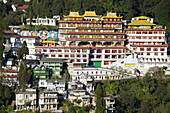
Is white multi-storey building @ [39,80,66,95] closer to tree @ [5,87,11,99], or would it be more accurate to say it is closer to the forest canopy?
tree @ [5,87,11,99]

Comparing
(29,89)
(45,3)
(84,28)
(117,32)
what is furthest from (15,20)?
(29,89)

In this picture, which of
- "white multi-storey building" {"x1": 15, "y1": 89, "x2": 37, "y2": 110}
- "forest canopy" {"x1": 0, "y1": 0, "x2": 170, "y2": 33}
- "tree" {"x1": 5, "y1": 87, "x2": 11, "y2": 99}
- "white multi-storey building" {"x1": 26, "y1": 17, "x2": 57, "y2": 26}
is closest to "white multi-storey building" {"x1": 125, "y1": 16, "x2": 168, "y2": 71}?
"forest canopy" {"x1": 0, "y1": 0, "x2": 170, "y2": 33}

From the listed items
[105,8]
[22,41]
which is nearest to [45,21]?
[22,41]

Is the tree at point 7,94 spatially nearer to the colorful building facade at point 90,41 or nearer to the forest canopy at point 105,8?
the colorful building facade at point 90,41

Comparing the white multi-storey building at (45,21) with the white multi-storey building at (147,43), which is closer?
the white multi-storey building at (147,43)

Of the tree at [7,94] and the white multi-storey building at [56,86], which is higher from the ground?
the white multi-storey building at [56,86]

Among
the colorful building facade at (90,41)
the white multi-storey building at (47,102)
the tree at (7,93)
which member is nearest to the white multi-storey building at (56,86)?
the white multi-storey building at (47,102)

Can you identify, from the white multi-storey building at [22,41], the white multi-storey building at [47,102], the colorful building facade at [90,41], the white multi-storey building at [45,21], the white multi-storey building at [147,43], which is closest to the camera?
the white multi-storey building at [47,102]

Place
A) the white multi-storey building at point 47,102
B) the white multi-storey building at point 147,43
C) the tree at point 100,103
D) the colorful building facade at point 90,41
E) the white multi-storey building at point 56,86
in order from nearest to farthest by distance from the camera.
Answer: the tree at point 100,103 < the white multi-storey building at point 47,102 < the white multi-storey building at point 56,86 < the colorful building facade at point 90,41 < the white multi-storey building at point 147,43

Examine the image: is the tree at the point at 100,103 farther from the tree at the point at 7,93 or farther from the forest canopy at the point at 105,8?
the forest canopy at the point at 105,8

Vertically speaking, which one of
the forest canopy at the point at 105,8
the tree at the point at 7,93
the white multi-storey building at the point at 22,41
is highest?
the forest canopy at the point at 105,8

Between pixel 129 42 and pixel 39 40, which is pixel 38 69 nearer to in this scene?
pixel 39 40
